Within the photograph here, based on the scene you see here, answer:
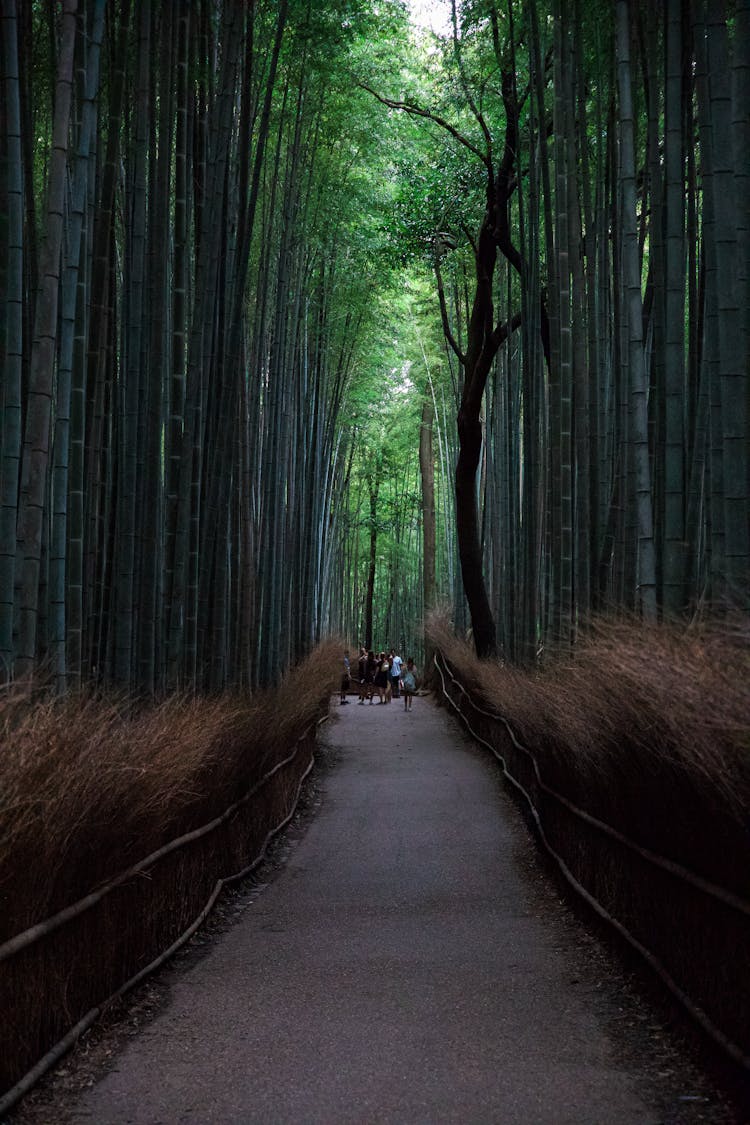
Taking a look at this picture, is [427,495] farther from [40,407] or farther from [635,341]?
[40,407]

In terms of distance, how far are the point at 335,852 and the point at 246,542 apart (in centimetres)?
259

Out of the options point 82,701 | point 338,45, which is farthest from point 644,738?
point 338,45

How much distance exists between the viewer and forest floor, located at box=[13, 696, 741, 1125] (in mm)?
2562

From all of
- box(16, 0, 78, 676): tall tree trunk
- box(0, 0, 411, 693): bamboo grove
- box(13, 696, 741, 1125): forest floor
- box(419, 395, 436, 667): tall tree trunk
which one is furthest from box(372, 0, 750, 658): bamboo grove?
box(419, 395, 436, 667): tall tree trunk

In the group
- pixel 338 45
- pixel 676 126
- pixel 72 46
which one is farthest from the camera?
pixel 338 45

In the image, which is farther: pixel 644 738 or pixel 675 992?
pixel 644 738

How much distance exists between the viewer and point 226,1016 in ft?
10.7

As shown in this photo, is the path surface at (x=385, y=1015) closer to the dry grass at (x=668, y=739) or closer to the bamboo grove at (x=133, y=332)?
Answer: the dry grass at (x=668, y=739)

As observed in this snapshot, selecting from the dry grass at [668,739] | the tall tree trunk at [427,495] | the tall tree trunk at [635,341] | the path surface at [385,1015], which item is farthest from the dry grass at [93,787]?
the tall tree trunk at [427,495]

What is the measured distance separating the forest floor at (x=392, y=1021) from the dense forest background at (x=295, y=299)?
112cm

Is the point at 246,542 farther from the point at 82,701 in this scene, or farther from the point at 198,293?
the point at 82,701

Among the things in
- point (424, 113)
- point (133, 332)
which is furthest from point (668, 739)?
point (424, 113)

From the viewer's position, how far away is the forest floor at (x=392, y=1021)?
8.41 feet

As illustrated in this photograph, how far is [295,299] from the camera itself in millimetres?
10227
